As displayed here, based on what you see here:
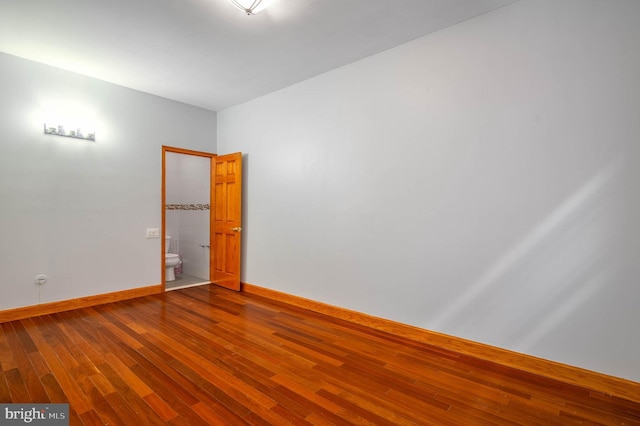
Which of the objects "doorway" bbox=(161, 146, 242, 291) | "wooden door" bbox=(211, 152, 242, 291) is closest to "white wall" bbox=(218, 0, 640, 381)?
"wooden door" bbox=(211, 152, 242, 291)

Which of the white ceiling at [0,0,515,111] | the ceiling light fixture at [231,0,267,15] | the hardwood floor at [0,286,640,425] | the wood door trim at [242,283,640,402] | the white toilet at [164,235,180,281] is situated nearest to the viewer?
the hardwood floor at [0,286,640,425]

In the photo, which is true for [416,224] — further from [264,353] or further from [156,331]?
[156,331]

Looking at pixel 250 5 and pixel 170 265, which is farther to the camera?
pixel 170 265

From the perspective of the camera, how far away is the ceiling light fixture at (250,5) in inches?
92.4

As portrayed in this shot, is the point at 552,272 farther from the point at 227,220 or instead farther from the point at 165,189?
the point at 165,189

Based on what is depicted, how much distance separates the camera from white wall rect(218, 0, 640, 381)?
2.12 meters

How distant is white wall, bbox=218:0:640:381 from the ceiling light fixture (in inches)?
52.5

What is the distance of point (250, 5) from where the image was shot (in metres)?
2.39

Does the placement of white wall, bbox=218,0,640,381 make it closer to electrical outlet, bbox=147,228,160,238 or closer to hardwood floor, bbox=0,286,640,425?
hardwood floor, bbox=0,286,640,425

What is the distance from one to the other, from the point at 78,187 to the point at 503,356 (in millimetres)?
4940

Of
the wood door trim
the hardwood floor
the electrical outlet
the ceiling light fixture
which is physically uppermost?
the ceiling light fixture

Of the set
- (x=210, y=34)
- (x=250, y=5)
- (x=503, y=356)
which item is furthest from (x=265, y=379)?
(x=210, y=34)

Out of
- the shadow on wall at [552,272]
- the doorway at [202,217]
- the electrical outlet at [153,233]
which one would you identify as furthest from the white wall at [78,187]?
the shadow on wall at [552,272]

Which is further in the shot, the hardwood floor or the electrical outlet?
the electrical outlet
